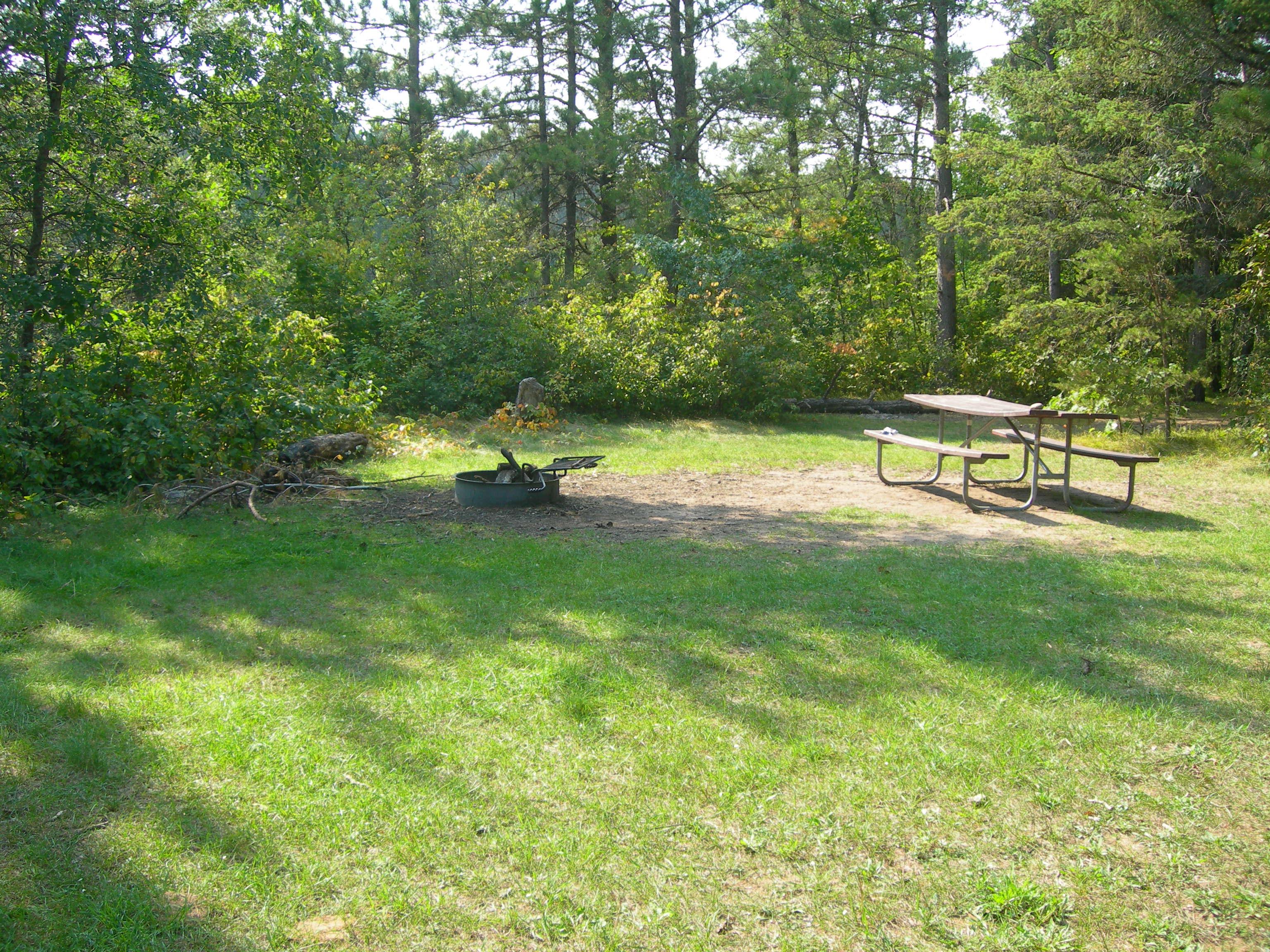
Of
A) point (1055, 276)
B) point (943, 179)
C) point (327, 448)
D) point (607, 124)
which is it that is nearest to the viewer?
point (327, 448)

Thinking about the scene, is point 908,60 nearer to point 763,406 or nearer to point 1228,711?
point 763,406

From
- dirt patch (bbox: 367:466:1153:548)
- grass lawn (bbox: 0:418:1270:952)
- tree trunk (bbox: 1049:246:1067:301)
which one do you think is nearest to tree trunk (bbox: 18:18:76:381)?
grass lawn (bbox: 0:418:1270:952)

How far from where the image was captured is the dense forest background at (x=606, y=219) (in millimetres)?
7797

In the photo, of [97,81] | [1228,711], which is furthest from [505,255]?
[1228,711]

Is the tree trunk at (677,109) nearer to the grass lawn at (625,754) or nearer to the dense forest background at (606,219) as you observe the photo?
the dense forest background at (606,219)

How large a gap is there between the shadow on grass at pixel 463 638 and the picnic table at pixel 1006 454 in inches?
63.7

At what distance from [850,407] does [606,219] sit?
33.6ft

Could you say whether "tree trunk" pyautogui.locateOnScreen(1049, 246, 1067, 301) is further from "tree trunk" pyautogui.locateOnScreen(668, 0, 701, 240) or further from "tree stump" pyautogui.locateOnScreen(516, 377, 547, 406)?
"tree stump" pyautogui.locateOnScreen(516, 377, 547, 406)

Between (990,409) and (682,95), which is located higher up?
(682,95)

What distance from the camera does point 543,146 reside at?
→ 20.4 m

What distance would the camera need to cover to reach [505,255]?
18.1m

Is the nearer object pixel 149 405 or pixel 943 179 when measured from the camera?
pixel 149 405

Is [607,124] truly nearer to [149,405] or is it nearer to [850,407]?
[850,407]

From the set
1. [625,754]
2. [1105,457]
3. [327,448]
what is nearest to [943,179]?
[1105,457]
